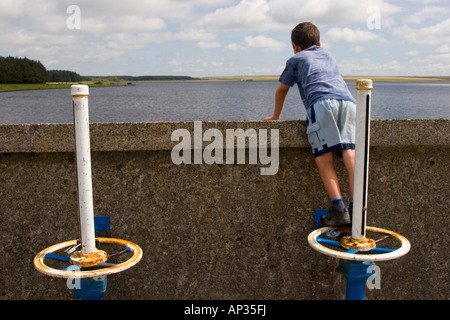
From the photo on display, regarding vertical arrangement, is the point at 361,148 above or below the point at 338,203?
above

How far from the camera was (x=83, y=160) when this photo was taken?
7.99 feet

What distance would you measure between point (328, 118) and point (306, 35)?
2.69 feet

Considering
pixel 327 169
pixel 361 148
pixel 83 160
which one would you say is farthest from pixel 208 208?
pixel 361 148

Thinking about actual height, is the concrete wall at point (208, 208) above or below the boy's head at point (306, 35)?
below

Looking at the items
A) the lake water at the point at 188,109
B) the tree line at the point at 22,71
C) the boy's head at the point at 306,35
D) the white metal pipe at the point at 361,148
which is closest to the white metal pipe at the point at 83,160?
the white metal pipe at the point at 361,148

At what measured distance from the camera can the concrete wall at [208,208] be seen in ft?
10.8

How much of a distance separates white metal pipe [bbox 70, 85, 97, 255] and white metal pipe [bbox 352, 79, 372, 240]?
4.85 feet

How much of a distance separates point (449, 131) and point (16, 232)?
3.34 metres

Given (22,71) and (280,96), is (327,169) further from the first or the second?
(22,71)

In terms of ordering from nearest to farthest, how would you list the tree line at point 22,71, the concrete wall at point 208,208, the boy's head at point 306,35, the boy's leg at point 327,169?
1. the boy's leg at point 327,169
2. the concrete wall at point 208,208
3. the boy's head at point 306,35
4. the tree line at point 22,71

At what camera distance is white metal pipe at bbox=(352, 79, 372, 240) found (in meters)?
2.48

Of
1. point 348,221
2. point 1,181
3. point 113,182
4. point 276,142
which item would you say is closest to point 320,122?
point 276,142

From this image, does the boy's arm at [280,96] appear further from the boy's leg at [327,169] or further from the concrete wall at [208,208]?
the boy's leg at [327,169]

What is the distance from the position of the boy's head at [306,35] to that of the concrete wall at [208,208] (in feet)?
2.24
